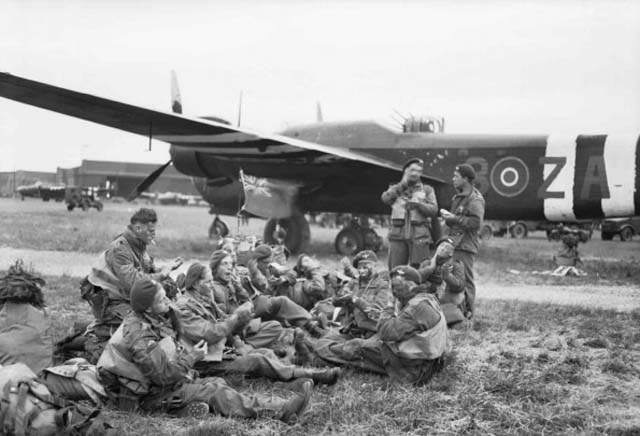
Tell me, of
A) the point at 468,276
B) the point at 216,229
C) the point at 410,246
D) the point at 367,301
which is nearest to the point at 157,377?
the point at 367,301

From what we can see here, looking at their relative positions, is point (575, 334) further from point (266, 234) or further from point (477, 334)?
point (266, 234)

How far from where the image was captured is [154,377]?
4.46 meters

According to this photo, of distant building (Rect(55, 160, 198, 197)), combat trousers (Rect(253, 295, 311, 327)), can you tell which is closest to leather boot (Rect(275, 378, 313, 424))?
combat trousers (Rect(253, 295, 311, 327))

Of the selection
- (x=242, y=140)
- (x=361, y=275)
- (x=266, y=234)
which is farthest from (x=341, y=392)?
(x=266, y=234)

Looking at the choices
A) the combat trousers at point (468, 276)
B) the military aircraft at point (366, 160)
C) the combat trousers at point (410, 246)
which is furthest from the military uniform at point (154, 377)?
the military aircraft at point (366, 160)

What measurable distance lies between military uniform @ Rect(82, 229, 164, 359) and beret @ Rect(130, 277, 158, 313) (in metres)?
1.14

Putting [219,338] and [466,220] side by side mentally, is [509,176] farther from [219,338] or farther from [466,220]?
[219,338]

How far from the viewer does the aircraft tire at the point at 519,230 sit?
3014 centimetres

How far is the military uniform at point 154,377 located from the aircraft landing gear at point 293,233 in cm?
1020

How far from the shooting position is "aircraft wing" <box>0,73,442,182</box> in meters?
11.6

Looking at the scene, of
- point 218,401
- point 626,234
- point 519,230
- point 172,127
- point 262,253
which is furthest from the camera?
point 519,230

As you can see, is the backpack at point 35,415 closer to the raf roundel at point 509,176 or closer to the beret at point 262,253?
the beret at point 262,253

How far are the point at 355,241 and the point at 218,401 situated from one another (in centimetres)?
1073

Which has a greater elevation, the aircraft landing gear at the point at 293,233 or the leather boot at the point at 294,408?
the aircraft landing gear at the point at 293,233
